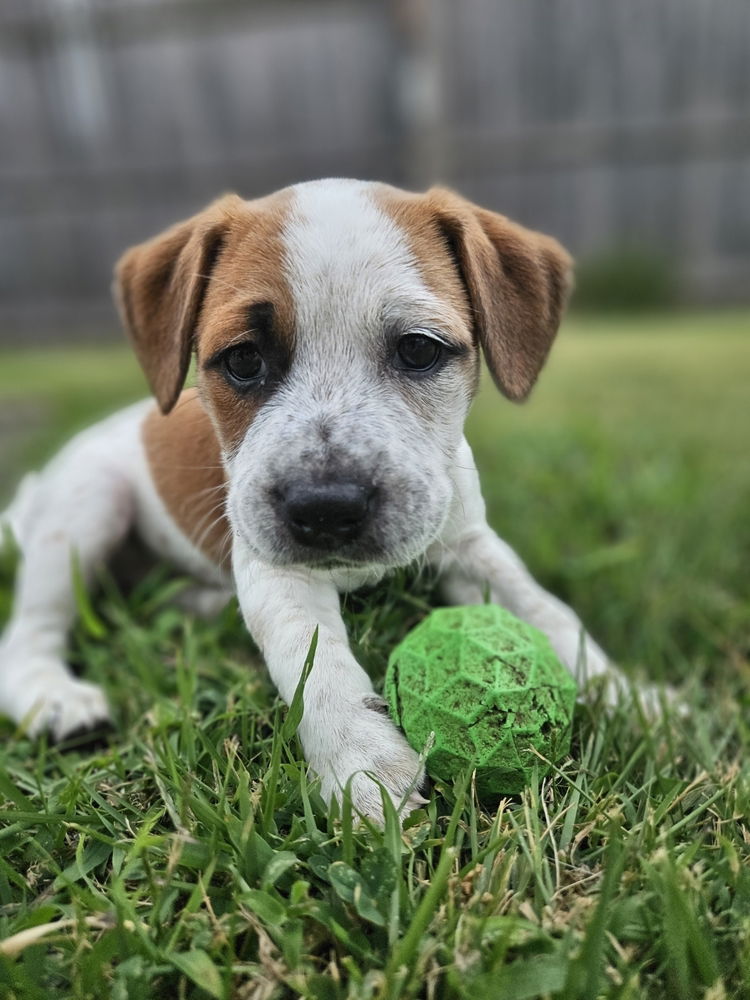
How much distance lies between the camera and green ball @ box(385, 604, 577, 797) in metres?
2.20

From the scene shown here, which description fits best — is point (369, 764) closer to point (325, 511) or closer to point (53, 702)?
point (325, 511)

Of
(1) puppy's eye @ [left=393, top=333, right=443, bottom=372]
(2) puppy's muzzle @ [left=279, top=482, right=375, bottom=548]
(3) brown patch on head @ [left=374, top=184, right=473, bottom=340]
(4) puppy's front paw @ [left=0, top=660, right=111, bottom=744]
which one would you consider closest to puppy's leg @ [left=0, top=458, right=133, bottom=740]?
(4) puppy's front paw @ [left=0, top=660, right=111, bottom=744]

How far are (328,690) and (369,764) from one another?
22cm

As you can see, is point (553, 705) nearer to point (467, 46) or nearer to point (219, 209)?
point (219, 209)

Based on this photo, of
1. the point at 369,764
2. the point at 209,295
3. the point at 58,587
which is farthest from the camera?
the point at 58,587

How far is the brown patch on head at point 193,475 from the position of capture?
2982mm

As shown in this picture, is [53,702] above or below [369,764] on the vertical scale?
below

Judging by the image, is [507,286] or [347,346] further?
[507,286]

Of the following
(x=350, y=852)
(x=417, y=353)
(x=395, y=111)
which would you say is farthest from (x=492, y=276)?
(x=395, y=111)

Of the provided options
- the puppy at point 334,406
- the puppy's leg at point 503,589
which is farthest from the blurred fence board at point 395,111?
the puppy's leg at point 503,589

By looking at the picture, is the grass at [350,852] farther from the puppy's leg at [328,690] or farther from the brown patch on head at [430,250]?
the brown patch on head at [430,250]

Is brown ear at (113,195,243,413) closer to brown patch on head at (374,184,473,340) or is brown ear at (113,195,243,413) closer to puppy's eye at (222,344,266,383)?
puppy's eye at (222,344,266,383)

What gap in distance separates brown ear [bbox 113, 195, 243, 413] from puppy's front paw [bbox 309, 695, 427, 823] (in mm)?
1266

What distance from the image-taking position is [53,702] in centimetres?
293
